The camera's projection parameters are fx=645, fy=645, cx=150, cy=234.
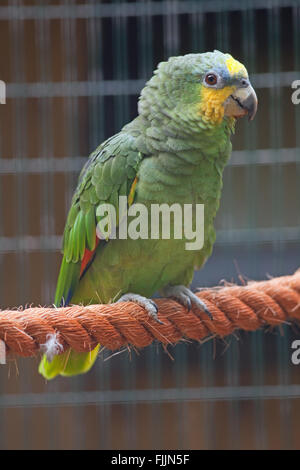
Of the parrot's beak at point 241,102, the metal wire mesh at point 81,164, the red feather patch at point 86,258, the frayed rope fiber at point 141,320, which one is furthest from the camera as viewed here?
the metal wire mesh at point 81,164

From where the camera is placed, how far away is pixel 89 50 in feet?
6.61

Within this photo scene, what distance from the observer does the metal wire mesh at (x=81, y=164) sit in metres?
1.89

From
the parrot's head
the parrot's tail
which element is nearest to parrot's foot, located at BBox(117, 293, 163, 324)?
the parrot's tail

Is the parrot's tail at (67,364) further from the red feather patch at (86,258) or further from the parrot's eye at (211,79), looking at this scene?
the parrot's eye at (211,79)

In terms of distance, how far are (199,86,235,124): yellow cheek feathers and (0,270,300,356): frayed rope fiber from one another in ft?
0.87

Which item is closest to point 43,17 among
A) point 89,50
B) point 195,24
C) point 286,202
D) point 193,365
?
point 89,50

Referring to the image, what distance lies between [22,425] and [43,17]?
4.24ft

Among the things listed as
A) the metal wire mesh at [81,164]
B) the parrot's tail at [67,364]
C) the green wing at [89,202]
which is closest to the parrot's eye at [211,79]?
the green wing at [89,202]

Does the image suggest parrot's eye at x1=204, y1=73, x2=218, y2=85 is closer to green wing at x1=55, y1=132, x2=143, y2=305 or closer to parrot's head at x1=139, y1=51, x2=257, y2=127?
parrot's head at x1=139, y1=51, x2=257, y2=127

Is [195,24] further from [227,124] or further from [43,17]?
[227,124]

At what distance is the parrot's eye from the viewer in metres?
0.94

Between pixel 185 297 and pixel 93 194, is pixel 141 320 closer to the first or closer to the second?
pixel 185 297

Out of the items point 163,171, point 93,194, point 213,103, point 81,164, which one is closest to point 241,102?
point 213,103

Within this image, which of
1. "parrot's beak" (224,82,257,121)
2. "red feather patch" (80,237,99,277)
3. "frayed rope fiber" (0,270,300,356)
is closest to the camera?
"frayed rope fiber" (0,270,300,356)
